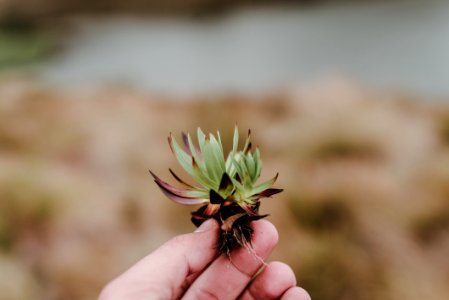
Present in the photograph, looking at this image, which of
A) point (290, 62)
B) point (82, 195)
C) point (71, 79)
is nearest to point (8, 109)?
point (71, 79)

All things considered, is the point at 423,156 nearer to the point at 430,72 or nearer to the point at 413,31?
the point at 430,72

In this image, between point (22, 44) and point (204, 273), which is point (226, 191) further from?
point (22, 44)

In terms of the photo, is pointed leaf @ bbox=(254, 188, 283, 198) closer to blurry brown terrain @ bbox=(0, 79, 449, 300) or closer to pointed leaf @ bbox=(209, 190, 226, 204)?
pointed leaf @ bbox=(209, 190, 226, 204)

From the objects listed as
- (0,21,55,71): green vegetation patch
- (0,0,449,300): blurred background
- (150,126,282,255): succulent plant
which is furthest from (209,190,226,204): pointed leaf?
(0,21,55,71): green vegetation patch

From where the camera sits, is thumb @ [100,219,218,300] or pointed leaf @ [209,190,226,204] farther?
thumb @ [100,219,218,300]

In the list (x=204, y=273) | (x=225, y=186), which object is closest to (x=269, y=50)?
(x=204, y=273)
